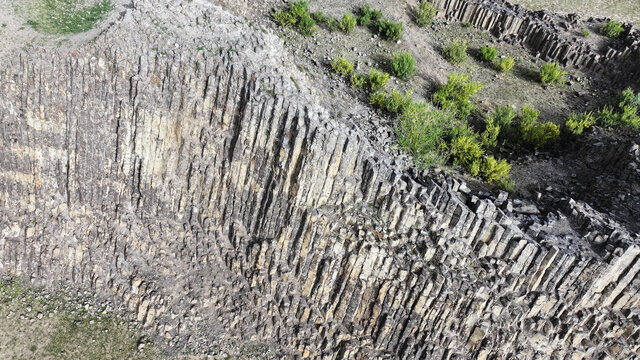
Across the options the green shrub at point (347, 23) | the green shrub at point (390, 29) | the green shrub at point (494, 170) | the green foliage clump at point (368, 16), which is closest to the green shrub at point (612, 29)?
the green shrub at point (390, 29)

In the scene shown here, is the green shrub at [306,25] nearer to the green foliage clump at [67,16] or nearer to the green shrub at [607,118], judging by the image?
the green foliage clump at [67,16]

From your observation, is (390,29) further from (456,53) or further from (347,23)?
(456,53)

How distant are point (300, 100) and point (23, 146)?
931cm

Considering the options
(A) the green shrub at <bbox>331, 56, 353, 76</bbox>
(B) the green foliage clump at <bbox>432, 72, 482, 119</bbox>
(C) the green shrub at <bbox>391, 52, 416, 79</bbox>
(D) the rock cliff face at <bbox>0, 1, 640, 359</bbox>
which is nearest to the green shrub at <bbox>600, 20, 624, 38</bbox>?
(B) the green foliage clump at <bbox>432, 72, 482, 119</bbox>

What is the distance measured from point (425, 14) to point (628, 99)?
33.2 ft

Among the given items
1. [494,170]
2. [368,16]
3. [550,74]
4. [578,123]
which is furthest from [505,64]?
[494,170]

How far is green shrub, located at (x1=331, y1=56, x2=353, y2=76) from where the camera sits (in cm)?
1948

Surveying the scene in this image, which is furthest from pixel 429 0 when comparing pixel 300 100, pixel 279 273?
pixel 279 273

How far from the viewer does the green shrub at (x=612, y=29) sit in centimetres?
2391

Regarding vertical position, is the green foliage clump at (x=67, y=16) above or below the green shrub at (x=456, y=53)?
below

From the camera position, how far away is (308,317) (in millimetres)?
15406

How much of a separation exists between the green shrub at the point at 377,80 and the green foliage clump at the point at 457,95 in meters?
2.31

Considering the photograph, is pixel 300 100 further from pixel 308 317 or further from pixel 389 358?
pixel 389 358

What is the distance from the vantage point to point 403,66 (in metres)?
20.0
